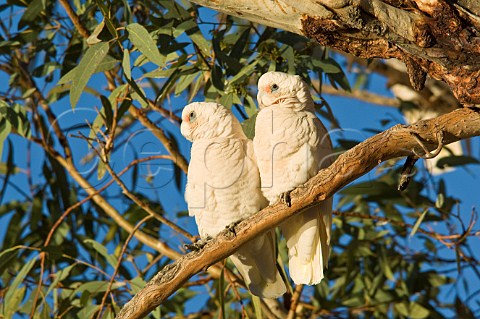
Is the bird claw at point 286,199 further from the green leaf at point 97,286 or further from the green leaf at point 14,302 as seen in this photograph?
the green leaf at point 14,302

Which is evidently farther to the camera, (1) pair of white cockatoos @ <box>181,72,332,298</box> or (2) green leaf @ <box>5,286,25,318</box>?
(2) green leaf @ <box>5,286,25,318</box>

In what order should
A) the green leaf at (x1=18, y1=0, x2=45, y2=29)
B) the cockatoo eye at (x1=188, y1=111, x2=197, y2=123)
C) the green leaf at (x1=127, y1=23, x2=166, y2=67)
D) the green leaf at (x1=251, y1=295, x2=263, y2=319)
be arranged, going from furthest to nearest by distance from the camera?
the green leaf at (x1=18, y1=0, x2=45, y2=29), the green leaf at (x1=251, y1=295, x2=263, y2=319), the green leaf at (x1=127, y1=23, x2=166, y2=67), the cockatoo eye at (x1=188, y1=111, x2=197, y2=123)

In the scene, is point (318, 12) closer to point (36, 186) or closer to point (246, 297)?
point (246, 297)

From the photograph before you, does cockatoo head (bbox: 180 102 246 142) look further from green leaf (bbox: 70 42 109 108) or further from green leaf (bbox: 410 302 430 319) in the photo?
green leaf (bbox: 410 302 430 319)

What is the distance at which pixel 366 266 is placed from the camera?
3141 mm

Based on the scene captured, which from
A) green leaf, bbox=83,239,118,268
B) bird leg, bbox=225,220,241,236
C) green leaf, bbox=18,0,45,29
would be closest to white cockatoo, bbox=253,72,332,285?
bird leg, bbox=225,220,241,236

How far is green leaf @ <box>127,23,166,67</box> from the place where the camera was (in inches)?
82.5

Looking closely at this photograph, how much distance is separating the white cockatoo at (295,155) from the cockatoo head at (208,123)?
0.24ft

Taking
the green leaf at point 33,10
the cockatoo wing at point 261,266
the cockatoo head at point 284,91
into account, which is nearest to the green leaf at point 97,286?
the cockatoo wing at point 261,266

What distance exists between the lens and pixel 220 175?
1936 mm

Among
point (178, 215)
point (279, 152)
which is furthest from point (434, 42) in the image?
point (178, 215)

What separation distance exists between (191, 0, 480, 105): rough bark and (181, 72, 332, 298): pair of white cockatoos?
24 centimetres

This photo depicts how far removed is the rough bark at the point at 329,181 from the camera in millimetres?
1732

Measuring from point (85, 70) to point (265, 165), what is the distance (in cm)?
62
